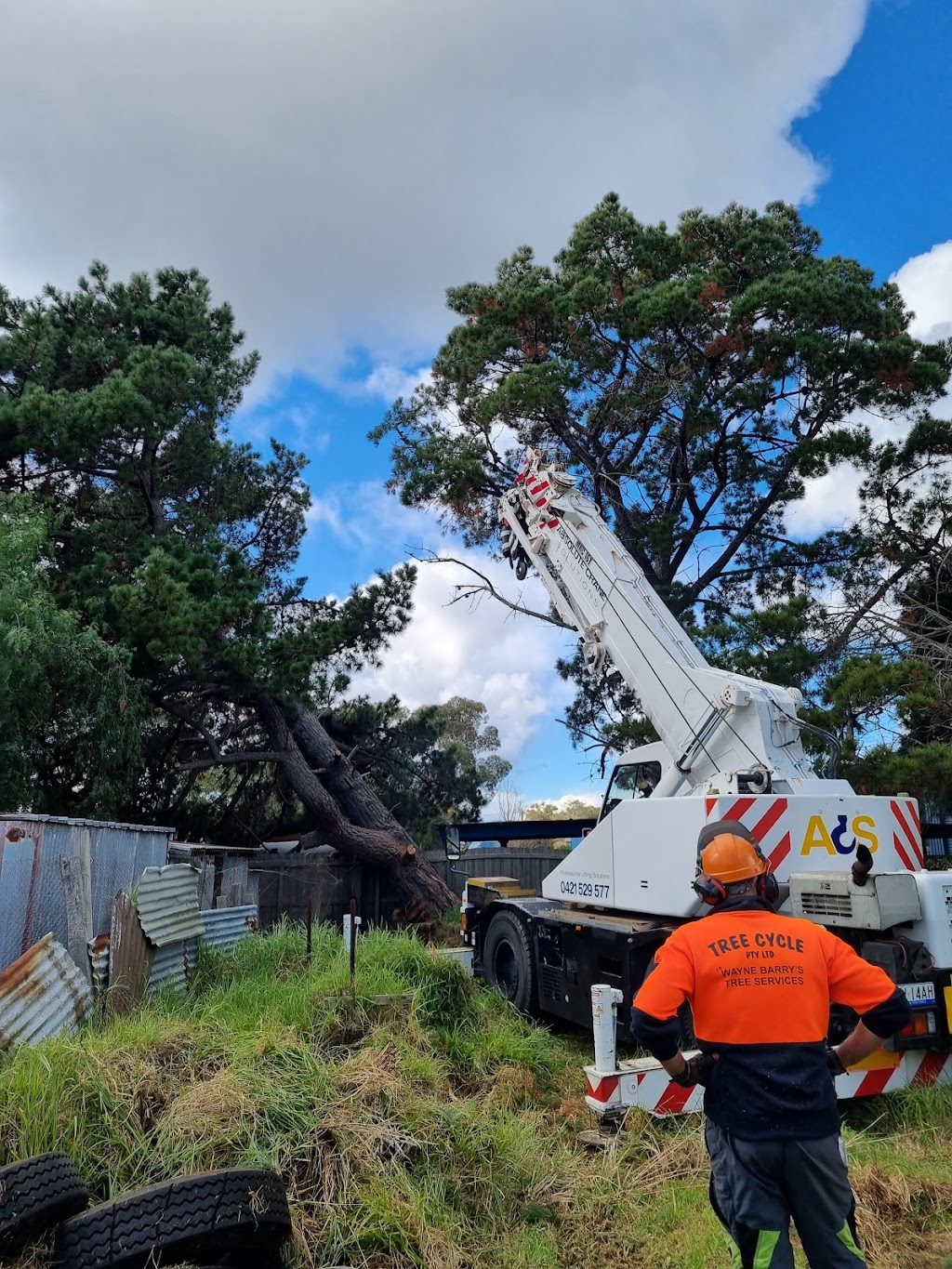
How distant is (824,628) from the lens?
11641mm

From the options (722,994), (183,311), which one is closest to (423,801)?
(183,311)

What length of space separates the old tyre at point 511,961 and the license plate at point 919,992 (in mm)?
3337

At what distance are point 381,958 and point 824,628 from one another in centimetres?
784

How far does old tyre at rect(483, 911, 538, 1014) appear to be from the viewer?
7781 millimetres

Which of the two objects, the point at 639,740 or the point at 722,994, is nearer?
the point at 722,994

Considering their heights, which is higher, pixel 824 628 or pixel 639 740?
pixel 824 628

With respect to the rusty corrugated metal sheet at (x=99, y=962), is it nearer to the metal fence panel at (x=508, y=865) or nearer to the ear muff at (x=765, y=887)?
the ear muff at (x=765, y=887)

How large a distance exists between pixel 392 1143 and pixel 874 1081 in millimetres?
3176

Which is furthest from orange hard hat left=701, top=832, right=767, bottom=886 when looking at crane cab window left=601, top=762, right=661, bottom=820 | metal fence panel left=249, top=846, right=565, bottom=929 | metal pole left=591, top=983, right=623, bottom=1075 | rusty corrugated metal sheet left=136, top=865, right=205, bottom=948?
metal fence panel left=249, top=846, right=565, bottom=929

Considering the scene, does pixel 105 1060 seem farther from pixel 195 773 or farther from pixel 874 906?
pixel 195 773

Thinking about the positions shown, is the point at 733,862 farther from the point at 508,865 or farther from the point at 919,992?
the point at 508,865

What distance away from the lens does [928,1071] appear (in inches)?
216

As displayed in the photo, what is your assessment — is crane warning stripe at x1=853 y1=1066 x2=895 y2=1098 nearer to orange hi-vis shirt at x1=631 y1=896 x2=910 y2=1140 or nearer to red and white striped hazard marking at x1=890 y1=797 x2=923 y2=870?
red and white striped hazard marking at x1=890 y1=797 x2=923 y2=870

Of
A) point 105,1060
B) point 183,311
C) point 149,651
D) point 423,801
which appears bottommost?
point 105,1060
